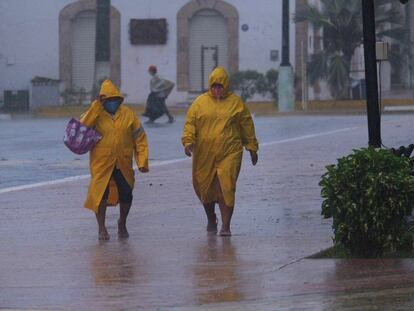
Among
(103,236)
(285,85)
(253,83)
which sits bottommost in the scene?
(103,236)

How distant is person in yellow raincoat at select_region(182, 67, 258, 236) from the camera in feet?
41.7

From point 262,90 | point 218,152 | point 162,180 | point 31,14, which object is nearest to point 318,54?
point 262,90

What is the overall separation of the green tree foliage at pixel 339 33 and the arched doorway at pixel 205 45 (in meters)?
4.83

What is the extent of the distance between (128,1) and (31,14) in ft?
12.5

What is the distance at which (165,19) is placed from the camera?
→ 50.7 m

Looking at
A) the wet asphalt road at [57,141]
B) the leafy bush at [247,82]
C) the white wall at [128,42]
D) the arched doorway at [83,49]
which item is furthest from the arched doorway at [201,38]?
the wet asphalt road at [57,141]

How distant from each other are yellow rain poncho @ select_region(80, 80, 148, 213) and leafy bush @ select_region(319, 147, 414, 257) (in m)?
2.52

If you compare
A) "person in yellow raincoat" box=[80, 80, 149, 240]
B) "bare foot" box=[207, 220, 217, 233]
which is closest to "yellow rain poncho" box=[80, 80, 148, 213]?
"person in yellow raincoat" box=[80, 80, 149, 240]

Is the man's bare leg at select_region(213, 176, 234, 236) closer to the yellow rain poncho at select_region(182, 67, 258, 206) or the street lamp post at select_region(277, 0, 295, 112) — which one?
the yellow rain poncho at select_region(182, 67, 258, 206)

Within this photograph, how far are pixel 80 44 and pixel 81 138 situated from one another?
3922 cm

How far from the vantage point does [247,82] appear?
48.2 meters

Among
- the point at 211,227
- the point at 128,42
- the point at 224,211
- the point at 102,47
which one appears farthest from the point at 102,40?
the point at 224,211

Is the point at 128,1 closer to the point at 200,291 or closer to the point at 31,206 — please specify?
the point at 31,206

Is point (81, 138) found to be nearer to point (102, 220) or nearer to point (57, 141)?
point (102, 220)
